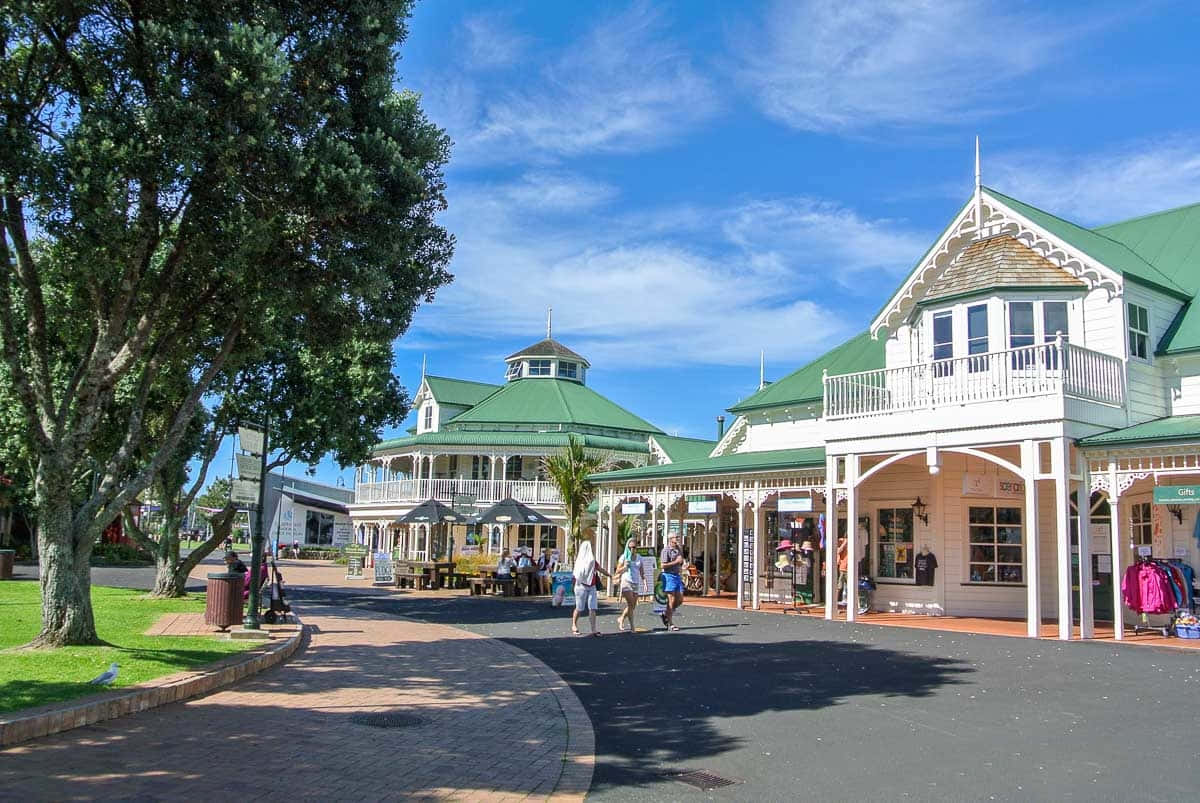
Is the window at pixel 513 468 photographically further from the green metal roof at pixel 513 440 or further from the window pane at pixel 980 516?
the window pane at pixel 980 516

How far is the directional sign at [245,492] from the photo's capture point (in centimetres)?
1339

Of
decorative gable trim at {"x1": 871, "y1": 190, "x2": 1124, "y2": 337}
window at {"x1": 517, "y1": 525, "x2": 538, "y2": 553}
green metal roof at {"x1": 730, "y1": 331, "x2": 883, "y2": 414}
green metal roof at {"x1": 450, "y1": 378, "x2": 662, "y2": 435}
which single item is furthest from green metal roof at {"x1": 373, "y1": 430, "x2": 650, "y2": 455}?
decorative gable trim at {"x1": 871, "y1": 190, "x2": 1124, "y2": 337}

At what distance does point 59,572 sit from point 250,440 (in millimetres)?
3399

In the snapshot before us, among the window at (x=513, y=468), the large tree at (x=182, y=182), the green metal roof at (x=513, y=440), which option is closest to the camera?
the large tree at (x=182, y=182)

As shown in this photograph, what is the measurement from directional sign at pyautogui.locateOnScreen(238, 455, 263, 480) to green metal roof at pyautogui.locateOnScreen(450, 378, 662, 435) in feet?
92.8

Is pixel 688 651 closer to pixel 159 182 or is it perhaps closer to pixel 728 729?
pixel 728 729

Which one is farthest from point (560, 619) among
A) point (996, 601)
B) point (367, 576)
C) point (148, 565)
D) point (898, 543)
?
point (148, 565)

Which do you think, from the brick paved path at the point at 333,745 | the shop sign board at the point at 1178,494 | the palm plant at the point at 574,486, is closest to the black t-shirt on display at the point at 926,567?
the shop sign board at the point at 1178,494

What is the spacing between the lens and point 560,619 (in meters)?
19.3

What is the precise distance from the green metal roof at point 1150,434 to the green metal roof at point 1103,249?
298 cm

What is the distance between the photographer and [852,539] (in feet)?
60.8

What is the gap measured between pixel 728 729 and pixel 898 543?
1380cm

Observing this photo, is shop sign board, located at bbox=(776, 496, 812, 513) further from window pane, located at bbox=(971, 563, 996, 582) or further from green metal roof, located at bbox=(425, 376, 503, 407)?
green metal roof, located at bbox=(425, 376, 503, 407)

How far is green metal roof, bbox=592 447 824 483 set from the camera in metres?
21.3
